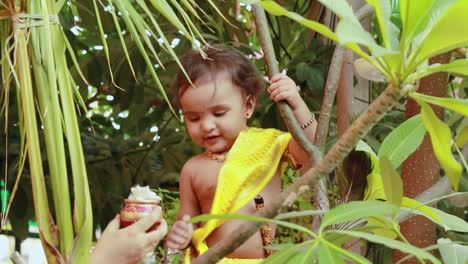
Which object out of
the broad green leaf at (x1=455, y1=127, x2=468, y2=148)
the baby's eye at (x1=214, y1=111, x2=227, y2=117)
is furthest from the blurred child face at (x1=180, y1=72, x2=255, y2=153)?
the broad green leaf at (x1=455, y1=127, x2=468, y2=148)

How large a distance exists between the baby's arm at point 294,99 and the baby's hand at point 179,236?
0.60 ft

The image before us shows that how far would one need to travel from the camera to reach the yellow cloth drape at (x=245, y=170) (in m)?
1.15

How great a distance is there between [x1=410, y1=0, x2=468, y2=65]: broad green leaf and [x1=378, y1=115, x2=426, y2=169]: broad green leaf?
26cm

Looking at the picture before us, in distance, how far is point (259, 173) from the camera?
117 centimetres

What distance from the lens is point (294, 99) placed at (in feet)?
3.36

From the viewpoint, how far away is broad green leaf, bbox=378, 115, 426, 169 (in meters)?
0.79

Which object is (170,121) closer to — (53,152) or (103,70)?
(103,70)

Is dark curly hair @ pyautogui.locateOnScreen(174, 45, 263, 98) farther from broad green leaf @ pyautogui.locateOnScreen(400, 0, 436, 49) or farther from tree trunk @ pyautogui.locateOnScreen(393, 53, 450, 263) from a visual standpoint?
broad green leaf @ pyautogui.locateOnScreen(400, 0, 436, 49)

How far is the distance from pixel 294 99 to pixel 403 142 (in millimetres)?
251

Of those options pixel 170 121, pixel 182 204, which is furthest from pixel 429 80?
pixel 170 121

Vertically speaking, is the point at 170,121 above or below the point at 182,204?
above

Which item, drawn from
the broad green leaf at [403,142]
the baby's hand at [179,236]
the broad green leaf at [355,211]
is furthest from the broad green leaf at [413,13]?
the baby's hand at [179,236]

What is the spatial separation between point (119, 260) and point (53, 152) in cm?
11

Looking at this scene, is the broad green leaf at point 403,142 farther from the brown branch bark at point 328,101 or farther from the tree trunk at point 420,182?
the tree trunk at point 420,182
